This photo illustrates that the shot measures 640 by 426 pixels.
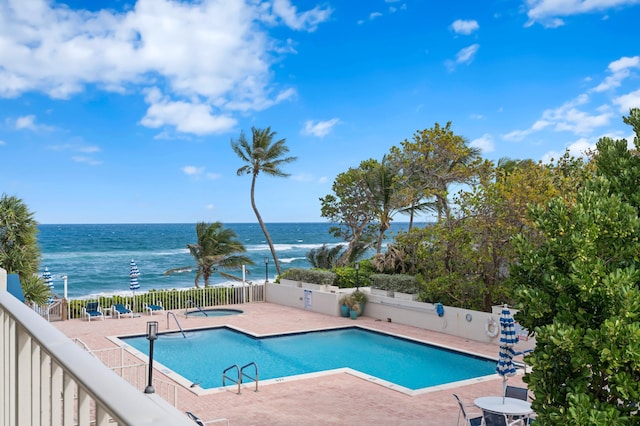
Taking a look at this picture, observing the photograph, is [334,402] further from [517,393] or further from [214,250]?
[214,250]

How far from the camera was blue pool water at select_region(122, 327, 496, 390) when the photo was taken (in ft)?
44.5

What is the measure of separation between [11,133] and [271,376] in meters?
60.1

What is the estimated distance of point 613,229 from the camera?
18.2 ft

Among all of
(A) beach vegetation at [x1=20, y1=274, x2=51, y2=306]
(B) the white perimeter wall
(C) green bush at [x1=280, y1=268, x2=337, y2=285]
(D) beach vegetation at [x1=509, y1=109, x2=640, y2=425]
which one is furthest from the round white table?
(A) beach vegetation at [x1=20, y1=274, x2=51, y2=306]

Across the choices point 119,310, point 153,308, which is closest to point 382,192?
point 153,308

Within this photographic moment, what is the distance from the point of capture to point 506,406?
8.69 meters

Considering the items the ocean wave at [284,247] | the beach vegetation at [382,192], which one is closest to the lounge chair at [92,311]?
the beach vegetation at [382,192]

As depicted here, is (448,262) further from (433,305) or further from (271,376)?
(271,376)

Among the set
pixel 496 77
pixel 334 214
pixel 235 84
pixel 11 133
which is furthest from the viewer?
pixel 11 133

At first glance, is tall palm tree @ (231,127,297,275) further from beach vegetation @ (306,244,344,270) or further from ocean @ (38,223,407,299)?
ocean @ (38,223,407,299)

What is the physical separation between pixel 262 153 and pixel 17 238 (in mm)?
13305

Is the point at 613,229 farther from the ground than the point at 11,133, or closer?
closer

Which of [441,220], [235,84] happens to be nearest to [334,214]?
[441,220]

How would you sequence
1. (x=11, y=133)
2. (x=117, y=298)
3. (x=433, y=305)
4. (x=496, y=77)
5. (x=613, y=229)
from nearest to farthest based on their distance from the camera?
(x=613, y=229), (x=433, y=305), (x=117, y=298), (x=496, y=77), (x=11, y=133)
